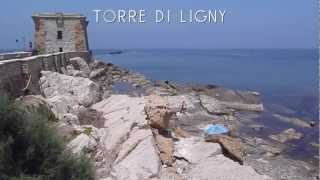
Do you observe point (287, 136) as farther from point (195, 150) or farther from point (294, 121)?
point (195, 150)

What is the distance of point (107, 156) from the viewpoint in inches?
619

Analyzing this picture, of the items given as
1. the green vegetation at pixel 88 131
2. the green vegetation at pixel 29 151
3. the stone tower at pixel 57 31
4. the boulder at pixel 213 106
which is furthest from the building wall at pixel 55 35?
the green vegetation at pixel 29 151

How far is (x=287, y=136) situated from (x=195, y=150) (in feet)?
36.4

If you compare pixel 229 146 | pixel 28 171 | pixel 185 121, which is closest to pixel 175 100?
pixel 185 121

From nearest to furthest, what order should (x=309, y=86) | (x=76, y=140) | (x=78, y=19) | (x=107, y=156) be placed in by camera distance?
(x=76, y=140)
(x=107, y=156)
(x=78, y=19)
(x=309, y=86)

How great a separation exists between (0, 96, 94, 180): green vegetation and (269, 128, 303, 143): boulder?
57.7 feet

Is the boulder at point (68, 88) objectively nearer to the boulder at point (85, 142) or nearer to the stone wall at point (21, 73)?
the stone wall at point (21, 73)

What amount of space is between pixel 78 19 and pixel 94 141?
2306 cm

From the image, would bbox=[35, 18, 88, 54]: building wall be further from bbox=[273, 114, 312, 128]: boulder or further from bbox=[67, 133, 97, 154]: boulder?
bbox=[67, 133, 97, 154]: boulder

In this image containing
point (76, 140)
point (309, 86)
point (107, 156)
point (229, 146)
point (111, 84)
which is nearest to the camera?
point (76, 140)

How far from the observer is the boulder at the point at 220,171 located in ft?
49.5

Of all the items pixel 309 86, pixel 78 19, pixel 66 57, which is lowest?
pixel 309 86

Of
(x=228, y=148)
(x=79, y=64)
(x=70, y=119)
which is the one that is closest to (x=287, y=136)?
(x=228, y=148)

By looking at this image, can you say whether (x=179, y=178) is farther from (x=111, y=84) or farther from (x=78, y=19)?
(x=111, y=84)
